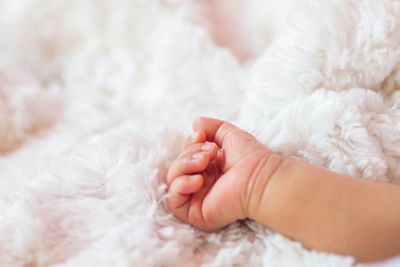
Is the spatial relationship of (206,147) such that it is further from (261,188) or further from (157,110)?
(157,110)

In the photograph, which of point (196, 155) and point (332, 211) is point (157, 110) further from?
point (332, 211)

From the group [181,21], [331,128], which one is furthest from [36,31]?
[331,128]

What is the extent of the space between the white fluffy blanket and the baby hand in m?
0.02

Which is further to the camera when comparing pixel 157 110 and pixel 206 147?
pixel 157 110

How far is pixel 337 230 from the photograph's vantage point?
42cm

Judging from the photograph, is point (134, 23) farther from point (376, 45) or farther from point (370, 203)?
point (370, 203)

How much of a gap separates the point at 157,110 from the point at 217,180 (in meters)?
0.38

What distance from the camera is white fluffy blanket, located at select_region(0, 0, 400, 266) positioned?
1.49 ft

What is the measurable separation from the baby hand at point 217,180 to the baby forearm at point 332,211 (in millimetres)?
21

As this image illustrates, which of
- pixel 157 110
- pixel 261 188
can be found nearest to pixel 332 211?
pixel 261 188

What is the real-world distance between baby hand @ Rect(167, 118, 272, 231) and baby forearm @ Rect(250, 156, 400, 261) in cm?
2

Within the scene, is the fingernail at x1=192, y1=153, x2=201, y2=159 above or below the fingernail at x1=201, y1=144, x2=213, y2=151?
below

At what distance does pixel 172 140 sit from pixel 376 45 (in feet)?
1.15

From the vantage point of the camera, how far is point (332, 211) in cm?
42
